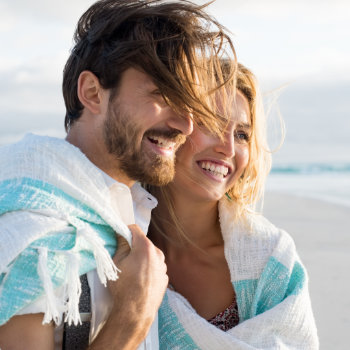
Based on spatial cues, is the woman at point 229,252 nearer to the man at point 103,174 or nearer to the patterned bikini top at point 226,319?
the patterned bikini top at point 226,319

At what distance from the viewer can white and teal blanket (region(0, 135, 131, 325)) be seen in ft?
5.74

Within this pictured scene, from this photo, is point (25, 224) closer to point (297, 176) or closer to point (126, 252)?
point (126, 252)

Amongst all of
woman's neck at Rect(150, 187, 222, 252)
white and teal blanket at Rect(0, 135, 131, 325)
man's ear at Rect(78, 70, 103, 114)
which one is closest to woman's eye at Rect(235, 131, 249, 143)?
woman's neck at Rect(150, 187, 222, 252)

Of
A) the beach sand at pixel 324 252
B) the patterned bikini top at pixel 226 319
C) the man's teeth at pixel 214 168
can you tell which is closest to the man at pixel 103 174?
the man's teeth at pixel 214 168

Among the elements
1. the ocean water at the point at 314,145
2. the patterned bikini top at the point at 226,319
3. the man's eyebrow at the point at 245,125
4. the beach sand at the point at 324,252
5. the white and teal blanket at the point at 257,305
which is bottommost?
the ocean water at the point at 314,145

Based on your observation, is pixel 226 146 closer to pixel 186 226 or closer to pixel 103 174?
pixel 186 226

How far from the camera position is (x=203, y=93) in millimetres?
2334

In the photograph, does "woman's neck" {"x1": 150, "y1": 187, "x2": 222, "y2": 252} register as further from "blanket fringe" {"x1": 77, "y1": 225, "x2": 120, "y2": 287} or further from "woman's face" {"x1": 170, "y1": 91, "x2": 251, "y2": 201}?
"blanket fringe" {"x1": 77, "y1": 225, "x2": 120, "y2": 287}

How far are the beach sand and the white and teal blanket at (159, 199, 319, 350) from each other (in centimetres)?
188

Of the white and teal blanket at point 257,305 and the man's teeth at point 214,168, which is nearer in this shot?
the white and teal blanket at point 257,305

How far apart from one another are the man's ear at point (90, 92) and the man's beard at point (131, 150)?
0.23 feet

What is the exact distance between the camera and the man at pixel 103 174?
177cm

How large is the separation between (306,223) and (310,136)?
77.1 ft

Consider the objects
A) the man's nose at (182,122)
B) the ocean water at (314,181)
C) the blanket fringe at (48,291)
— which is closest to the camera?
the blanket fringe at (48,291)
